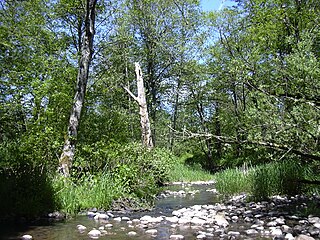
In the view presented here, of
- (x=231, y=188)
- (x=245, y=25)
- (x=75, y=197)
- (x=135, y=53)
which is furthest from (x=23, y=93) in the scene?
(x=245, y=25)

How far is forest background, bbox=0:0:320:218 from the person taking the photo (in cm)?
866

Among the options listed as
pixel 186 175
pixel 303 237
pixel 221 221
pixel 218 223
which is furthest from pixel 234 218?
pixel 186 175

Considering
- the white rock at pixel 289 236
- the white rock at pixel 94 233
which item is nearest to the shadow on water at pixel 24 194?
the white rock at pixel 94 233

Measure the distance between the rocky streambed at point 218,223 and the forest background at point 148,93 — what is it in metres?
0.83

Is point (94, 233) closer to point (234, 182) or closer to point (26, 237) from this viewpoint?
point (26, 237)

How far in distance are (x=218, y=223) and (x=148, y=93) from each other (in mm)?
20474

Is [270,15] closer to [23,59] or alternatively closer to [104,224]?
[23,59]

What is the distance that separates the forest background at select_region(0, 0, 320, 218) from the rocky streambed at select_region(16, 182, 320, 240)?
83cm

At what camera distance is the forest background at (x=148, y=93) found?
28.4ft

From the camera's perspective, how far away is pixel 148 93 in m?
27.7

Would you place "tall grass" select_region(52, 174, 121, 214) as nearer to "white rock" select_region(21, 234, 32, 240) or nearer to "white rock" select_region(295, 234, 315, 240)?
"white rock" select_region(21, 234, 32, 240)

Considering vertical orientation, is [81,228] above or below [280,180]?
below

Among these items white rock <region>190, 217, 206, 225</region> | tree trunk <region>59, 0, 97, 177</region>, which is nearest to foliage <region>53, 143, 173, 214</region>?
tree trunk <region>59, 0, 97, 177</region>

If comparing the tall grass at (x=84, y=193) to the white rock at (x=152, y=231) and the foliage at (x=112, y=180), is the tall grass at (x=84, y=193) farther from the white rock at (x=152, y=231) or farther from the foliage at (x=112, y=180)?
the white rock at (x=152, y=231)
